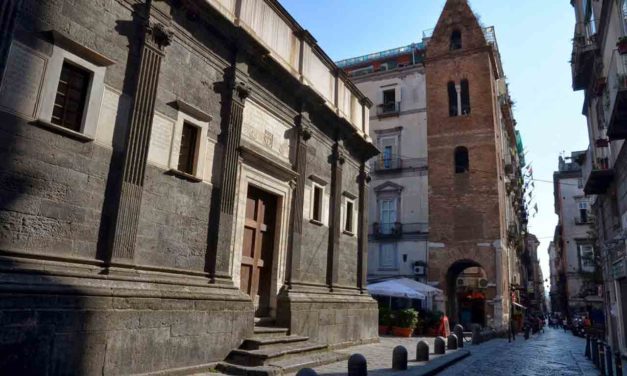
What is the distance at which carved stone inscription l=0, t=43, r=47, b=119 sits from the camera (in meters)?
5.76

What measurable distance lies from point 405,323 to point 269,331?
36.9 feet

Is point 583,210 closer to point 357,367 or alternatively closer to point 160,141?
point 357,367

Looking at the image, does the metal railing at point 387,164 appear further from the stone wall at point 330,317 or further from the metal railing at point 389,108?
the stone wall at point 330,317

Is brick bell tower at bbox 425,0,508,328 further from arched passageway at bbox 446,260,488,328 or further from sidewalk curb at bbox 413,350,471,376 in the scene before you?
sidewalk curb at bbox 413,350,471,376

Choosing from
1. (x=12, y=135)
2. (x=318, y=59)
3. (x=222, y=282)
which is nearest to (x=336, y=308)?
(x=222, y=282)

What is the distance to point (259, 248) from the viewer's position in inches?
421

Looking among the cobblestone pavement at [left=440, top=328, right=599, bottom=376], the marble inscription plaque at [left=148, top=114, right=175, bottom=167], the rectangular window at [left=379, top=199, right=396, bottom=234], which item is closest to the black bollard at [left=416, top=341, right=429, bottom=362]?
the cobblestone pavement at [left=440, top=328, right=599, bottom=376]

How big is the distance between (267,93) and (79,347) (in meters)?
7.07

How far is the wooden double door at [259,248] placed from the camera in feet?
33.6

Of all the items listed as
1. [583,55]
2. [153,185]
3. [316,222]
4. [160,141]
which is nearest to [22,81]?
[160,141]

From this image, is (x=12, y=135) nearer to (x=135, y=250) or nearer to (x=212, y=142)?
(x=135, y=250)

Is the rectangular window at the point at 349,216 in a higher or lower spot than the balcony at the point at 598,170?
lower

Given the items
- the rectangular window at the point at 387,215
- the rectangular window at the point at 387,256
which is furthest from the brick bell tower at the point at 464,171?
the rectangular window at the point at 387,215

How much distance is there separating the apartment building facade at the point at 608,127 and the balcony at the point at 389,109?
1209 cm
